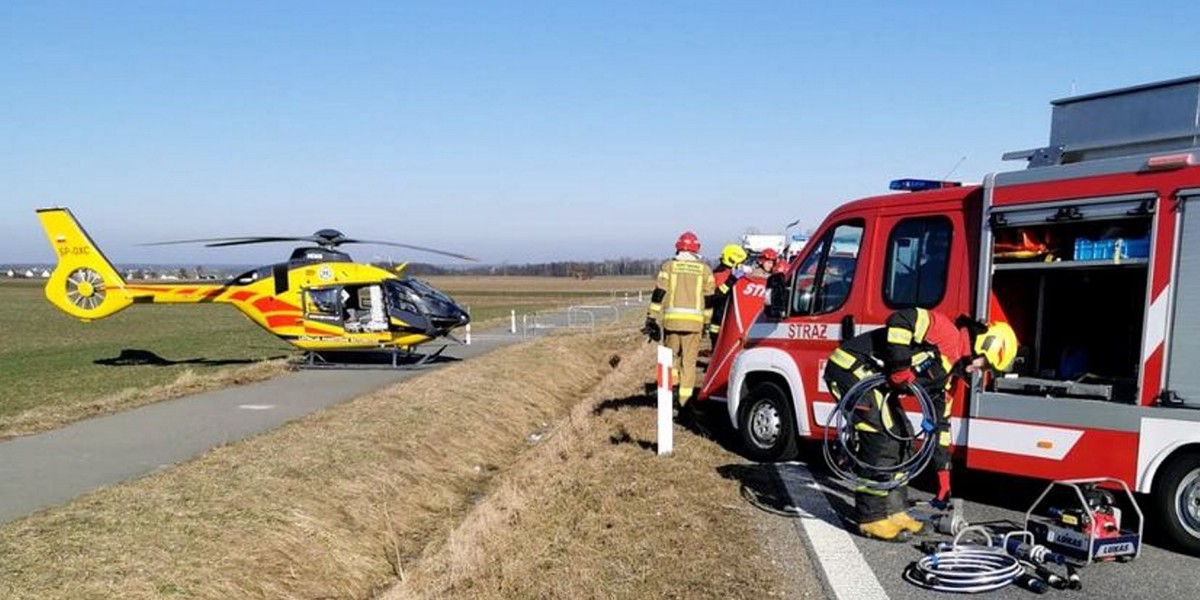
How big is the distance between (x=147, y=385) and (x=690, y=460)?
13.5 metres

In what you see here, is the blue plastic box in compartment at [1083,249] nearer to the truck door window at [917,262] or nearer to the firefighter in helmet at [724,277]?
the truck door window at [917,262]

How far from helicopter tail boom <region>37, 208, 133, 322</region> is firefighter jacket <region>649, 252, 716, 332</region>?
51.3ft

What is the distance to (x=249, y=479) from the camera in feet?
29.9

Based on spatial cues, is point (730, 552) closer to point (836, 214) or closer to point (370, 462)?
point (836, 214)

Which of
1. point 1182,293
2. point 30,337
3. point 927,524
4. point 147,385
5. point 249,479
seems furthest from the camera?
point 30,337

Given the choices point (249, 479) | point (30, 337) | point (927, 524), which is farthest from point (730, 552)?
point (30, 337)

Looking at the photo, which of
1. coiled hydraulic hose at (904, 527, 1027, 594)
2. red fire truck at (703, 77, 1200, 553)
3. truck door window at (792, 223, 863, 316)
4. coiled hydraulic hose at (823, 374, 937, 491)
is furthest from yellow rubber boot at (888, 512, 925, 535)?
truck door window at (792, 223, 863, 316)

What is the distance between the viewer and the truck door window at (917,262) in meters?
7.12

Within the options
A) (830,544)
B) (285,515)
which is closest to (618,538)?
(830,544)

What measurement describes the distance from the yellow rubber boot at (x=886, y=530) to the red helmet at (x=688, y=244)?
→ 5094 millimetres

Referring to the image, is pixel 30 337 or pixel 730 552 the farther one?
pixel 30 337

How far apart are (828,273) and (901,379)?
246 centimetres

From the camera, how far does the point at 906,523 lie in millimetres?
6039

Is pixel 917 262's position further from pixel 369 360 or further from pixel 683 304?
pixel 369 360
